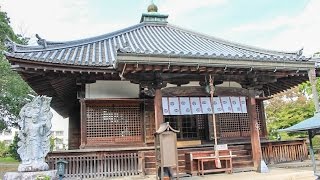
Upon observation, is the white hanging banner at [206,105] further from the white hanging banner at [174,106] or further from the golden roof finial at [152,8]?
the golden roof finial at [152,8]

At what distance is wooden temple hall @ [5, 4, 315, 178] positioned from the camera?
961 cm

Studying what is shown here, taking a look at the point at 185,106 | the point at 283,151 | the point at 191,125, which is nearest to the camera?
the point at 185,106

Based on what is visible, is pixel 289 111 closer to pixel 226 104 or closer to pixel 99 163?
pixel 226 104

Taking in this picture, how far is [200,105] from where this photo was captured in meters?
11.0

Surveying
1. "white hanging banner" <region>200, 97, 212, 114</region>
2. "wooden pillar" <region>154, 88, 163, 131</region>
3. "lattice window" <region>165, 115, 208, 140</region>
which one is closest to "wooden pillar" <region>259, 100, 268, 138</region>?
"lattice window" <region>165, 115, 208, 140</region>

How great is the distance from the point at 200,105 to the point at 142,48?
3818mm

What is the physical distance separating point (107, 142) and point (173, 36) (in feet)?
25.5

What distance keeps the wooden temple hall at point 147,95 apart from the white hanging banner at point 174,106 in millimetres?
36

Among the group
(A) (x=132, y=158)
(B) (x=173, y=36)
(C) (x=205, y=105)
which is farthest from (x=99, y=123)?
(B) (x=173, y=36)

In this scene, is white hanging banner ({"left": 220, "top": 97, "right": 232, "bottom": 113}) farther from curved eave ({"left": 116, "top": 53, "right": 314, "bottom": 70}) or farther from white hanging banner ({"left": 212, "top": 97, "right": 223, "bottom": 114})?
curved eave ({"left": 116, "top": 53, "right": 314, "bottom": 70})

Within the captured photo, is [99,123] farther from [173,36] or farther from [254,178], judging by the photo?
[173,36]

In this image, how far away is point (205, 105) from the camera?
36.1 feet

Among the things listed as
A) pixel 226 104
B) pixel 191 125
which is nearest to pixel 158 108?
pixel 226 104

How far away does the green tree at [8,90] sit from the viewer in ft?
87.9
